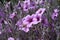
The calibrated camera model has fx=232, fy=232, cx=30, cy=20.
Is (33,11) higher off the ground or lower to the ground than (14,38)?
higher

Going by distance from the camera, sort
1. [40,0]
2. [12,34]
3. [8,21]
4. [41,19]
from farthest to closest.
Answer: [40,0]
[8,21]
[12,34]
[41,19]

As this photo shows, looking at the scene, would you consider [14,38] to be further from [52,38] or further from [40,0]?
[40,0]

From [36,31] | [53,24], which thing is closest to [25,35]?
[36,31]

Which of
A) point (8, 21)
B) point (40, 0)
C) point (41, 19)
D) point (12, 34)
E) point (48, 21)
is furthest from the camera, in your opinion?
point (40, 0)

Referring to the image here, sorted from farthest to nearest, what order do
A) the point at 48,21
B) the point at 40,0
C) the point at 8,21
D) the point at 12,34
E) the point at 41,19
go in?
the point at 40,0, the point at 8,21, the point at 12,34, the point at 48,21, the point at 41,19

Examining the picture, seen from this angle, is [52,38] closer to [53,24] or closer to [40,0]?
[53,24]

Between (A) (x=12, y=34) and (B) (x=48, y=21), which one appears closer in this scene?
(B) (x=48, y=21)

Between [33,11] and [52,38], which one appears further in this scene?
[33,11]

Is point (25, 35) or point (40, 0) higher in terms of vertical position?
point (40, 0)

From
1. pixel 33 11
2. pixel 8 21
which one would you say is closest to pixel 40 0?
pixel 33 11
